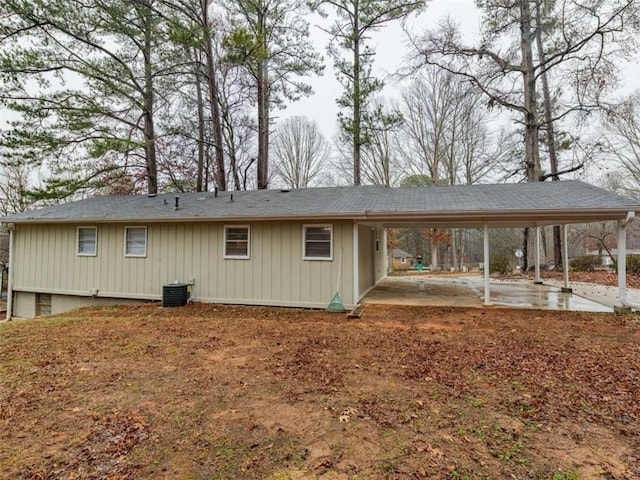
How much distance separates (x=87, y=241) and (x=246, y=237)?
16.8 ft

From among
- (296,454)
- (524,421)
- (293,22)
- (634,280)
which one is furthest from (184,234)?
(634,280)

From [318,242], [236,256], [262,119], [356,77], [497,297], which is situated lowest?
[497,297]

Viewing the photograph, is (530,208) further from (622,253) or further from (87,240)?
(87,240)

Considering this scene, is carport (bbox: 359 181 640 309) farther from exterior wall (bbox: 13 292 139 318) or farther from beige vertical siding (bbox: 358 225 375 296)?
exterior wall (bbox: 13 292 139 318)

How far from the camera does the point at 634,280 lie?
41.6 feet

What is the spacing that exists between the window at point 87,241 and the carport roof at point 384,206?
0.48 metres

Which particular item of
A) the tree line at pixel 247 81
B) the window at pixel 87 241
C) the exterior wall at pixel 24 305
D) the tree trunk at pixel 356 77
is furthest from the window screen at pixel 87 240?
the tree trunk at pixel 356 77

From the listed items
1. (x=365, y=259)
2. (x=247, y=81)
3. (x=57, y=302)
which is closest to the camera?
(x=365, y=259)

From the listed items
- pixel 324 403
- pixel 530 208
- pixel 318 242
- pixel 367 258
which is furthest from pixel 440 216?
pixel 324 403

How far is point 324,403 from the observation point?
329cm

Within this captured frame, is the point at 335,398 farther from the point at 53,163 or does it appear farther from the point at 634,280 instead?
the point at 634,280

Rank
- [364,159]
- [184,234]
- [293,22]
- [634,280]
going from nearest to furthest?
[184,234]
[634,280]
[293,22]
[364,159]

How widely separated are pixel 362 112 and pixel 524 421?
49.3 ft

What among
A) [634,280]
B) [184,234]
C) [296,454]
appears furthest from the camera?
[634,280]
